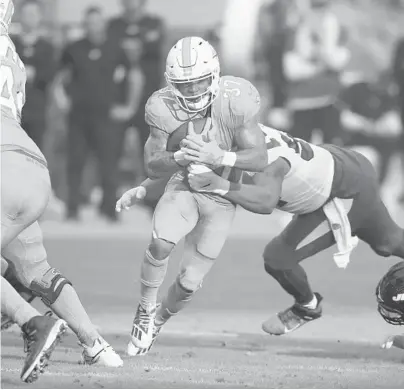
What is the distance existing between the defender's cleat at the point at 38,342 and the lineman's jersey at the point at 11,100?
762 millimetres

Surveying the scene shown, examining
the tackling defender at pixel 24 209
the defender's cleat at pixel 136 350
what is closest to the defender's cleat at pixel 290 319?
the defender's cleat at pixel 136 350

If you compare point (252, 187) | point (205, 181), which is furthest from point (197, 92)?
point (252, 187)

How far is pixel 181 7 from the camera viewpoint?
15500mm

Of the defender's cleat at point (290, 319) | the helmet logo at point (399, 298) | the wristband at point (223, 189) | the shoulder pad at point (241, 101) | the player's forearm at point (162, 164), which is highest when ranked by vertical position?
the shoulder pad at point (241, 101)

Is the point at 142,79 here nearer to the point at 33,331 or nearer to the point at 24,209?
the point at 24,209

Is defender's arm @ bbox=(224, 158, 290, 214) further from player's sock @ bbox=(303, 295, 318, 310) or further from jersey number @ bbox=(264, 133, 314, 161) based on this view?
player's sock @ bbox=(303, 295, 318, 310)

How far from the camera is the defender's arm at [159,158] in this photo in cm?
657

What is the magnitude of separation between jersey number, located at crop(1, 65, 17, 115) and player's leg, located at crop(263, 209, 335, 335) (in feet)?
6.93

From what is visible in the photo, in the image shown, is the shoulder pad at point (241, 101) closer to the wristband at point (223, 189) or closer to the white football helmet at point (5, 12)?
the wristband at point (223, 189)

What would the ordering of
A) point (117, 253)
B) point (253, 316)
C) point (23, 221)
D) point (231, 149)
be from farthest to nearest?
point (117, 253), point (253, 316), point (231, 149), point (23, 221)

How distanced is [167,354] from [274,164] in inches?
45.8

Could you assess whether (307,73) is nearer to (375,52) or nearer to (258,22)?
(258,22)

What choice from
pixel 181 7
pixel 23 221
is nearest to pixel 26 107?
pixel 181 7

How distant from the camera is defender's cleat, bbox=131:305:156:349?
6691mm
